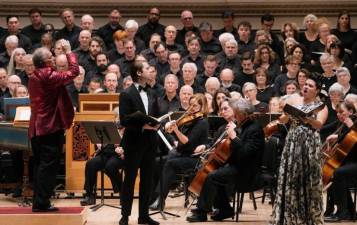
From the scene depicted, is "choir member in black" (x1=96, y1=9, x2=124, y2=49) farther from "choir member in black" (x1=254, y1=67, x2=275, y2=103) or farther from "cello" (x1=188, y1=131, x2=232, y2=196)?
"cello" (x1=188, y1=131, x2=232, y2=196)

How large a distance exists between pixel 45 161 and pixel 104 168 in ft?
6.96

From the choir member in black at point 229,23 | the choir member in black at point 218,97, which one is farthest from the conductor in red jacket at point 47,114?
the choir member in black at point 229,23

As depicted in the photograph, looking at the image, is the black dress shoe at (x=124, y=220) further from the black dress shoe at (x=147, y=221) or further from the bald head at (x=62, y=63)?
the bald head at (x=62, y=63)

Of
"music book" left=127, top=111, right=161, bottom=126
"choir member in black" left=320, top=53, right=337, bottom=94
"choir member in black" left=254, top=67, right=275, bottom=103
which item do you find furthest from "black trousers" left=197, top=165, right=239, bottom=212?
"choir member in black" left=320, top=53, right=337, bottom=94

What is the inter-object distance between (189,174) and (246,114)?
1263mm

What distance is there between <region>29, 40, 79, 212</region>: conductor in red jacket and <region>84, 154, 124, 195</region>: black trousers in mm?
1978

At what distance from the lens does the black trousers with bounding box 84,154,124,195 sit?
9.73m

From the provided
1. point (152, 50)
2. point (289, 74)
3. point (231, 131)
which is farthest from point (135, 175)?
point (152, 50)

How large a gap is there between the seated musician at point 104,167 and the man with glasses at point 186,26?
3308 mm

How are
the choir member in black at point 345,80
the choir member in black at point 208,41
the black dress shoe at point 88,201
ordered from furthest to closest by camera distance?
the choir member in black at point 208,41 → the choir member in black at point 345,80 → the black dress shoe at point 88,201

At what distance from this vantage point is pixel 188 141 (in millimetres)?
9125

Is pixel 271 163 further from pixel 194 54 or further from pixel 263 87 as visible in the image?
pixel 194 54

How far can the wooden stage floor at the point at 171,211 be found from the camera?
8.48 meters

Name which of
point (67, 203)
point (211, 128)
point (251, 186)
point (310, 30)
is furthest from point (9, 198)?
point (310, 30)
